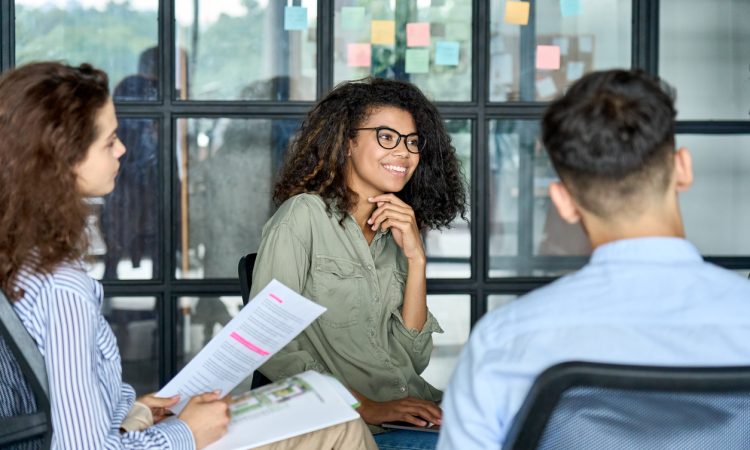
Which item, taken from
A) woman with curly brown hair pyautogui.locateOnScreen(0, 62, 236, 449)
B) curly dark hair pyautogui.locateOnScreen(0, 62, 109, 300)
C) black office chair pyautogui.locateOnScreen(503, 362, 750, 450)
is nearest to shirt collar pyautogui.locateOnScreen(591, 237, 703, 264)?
black office chair pyautogui.locateOnScreen(503, 362, 750, 450)

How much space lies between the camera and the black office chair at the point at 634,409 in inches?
42.8

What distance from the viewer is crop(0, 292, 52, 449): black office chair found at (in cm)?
143

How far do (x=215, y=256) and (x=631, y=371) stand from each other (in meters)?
2.76

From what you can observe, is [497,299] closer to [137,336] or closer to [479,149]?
[479,149]

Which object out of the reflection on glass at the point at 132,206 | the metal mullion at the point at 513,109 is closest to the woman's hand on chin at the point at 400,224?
the metal mullion at the point at 513,109

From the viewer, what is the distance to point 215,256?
3703mm

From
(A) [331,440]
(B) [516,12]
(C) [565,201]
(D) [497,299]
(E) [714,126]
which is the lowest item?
(D) [497,299]

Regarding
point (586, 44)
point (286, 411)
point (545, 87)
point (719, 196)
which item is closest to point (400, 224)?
point (286, 411)

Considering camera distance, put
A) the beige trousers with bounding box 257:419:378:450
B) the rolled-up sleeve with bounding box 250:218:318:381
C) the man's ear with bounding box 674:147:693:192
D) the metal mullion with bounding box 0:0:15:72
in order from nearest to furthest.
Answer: the man's ear with bounding box 674:147:693:192 < the beige trousers with bounding box 257:419:378:450 < the rolled-up sleeve with bounding box 250:218:318:381 < the metal mullion with bounding box 0:0:15:72

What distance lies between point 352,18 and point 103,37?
916 millimetres

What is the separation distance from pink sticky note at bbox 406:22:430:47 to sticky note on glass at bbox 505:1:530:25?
302 millimetres

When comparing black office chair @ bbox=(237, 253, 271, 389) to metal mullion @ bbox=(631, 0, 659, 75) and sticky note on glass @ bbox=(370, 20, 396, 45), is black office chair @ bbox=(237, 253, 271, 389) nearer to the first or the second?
sticky note on glass @ bbox=(370, 20, 396, 45)

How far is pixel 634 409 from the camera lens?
3.74ft

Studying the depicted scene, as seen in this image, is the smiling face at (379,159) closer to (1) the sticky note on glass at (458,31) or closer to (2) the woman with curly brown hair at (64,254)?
(2) the woman with curly brown hair at (64,254)
